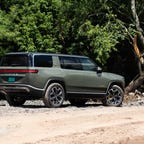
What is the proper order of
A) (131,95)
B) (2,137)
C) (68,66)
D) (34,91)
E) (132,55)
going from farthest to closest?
(132,55)
(131,95)
(68,66)
(34,91)
(2,137)

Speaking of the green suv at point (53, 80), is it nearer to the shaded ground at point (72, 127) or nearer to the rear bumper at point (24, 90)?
the rear bumper at point (24, 90)

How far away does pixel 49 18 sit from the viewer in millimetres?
28484

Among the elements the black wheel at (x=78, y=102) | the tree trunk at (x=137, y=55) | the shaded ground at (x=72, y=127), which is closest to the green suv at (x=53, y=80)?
the black wheel at (x=78, y=102)

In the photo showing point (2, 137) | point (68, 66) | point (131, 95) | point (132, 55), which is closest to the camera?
point (2, 137)

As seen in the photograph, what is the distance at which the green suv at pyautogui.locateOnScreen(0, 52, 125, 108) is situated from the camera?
17.5m

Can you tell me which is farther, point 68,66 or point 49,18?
point 49,18

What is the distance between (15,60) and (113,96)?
405 centimetres

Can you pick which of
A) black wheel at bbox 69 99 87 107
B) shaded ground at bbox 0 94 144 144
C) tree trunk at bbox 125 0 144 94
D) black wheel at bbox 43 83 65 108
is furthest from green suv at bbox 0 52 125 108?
tree trunk at bbox 125 0 144 94

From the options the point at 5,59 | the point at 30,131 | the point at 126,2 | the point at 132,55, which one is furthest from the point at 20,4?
the point at 30,131

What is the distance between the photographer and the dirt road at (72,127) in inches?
440

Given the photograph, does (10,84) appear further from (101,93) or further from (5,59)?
(101,93)

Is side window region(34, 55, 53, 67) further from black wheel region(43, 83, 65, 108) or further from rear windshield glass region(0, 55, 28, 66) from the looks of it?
black wheel region(43, 83, 65, 108)

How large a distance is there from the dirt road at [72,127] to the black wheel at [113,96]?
3652 mm

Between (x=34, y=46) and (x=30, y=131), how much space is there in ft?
52.3
